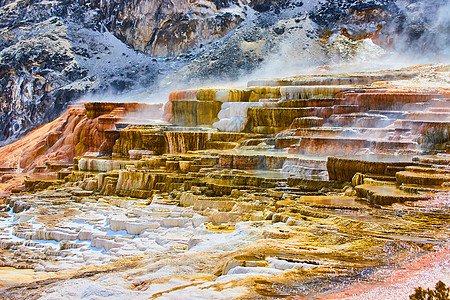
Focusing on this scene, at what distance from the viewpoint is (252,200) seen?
9117mm

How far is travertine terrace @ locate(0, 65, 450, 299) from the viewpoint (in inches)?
192

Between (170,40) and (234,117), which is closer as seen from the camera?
(234,117)

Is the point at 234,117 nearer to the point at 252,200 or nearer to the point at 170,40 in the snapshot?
the point at 252,200

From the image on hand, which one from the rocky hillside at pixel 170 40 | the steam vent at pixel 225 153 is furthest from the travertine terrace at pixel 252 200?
the rocky hillside at pixel 170 40

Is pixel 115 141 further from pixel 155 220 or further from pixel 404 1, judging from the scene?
pixel 404 1

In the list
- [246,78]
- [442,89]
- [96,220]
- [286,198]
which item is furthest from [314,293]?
[246,78]

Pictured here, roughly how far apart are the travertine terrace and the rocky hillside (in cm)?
938

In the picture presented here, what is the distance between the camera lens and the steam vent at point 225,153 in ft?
16.8

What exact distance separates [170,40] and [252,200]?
83.5 feet

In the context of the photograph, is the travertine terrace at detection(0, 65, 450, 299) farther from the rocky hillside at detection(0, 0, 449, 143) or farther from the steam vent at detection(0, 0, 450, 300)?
the rocky hillside at detection(0, 0, 449, 143)

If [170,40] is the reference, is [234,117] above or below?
below

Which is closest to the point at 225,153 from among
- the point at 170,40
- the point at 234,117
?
the point at 234,117

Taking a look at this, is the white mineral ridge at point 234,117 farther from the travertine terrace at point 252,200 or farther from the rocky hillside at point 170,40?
the rocky hillside at point 170,40

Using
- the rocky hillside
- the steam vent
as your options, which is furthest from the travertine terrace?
the rocky hillside
